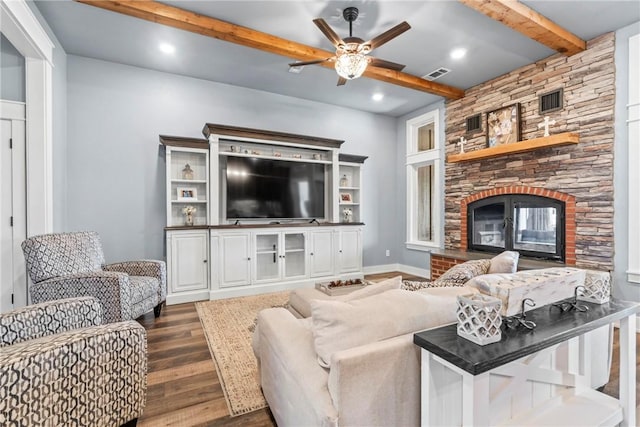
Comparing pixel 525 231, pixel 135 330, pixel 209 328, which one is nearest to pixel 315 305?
pixel 135 330

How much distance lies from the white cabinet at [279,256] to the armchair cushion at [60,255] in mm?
1892

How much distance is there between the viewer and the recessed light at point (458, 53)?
11.4 feet

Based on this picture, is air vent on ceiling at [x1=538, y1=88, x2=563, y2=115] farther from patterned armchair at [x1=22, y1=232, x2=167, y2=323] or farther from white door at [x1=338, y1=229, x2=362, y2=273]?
patterned armchair at [x1=22, y1=232, x2=167, y2=323]

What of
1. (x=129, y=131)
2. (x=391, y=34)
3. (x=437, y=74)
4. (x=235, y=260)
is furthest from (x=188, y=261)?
(x=437, y=74)

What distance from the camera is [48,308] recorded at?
5.24ft

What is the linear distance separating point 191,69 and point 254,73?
815 millimetres

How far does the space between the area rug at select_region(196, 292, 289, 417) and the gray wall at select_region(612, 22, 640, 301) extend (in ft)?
A: 12.1

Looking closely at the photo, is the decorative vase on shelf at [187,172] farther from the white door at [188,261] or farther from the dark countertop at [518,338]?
the dark countertop at [518,338]

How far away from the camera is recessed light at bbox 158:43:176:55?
337 cm

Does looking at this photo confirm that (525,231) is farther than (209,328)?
Yes

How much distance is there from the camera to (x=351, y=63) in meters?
2.70

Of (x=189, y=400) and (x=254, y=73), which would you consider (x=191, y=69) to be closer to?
(x=254, y=73)

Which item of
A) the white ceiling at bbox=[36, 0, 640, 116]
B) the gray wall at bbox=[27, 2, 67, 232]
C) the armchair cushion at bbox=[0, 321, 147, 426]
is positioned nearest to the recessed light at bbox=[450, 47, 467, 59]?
the white ceiling at bbox=[36, 0, 640, 116]

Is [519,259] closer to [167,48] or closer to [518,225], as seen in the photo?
[518,225]
